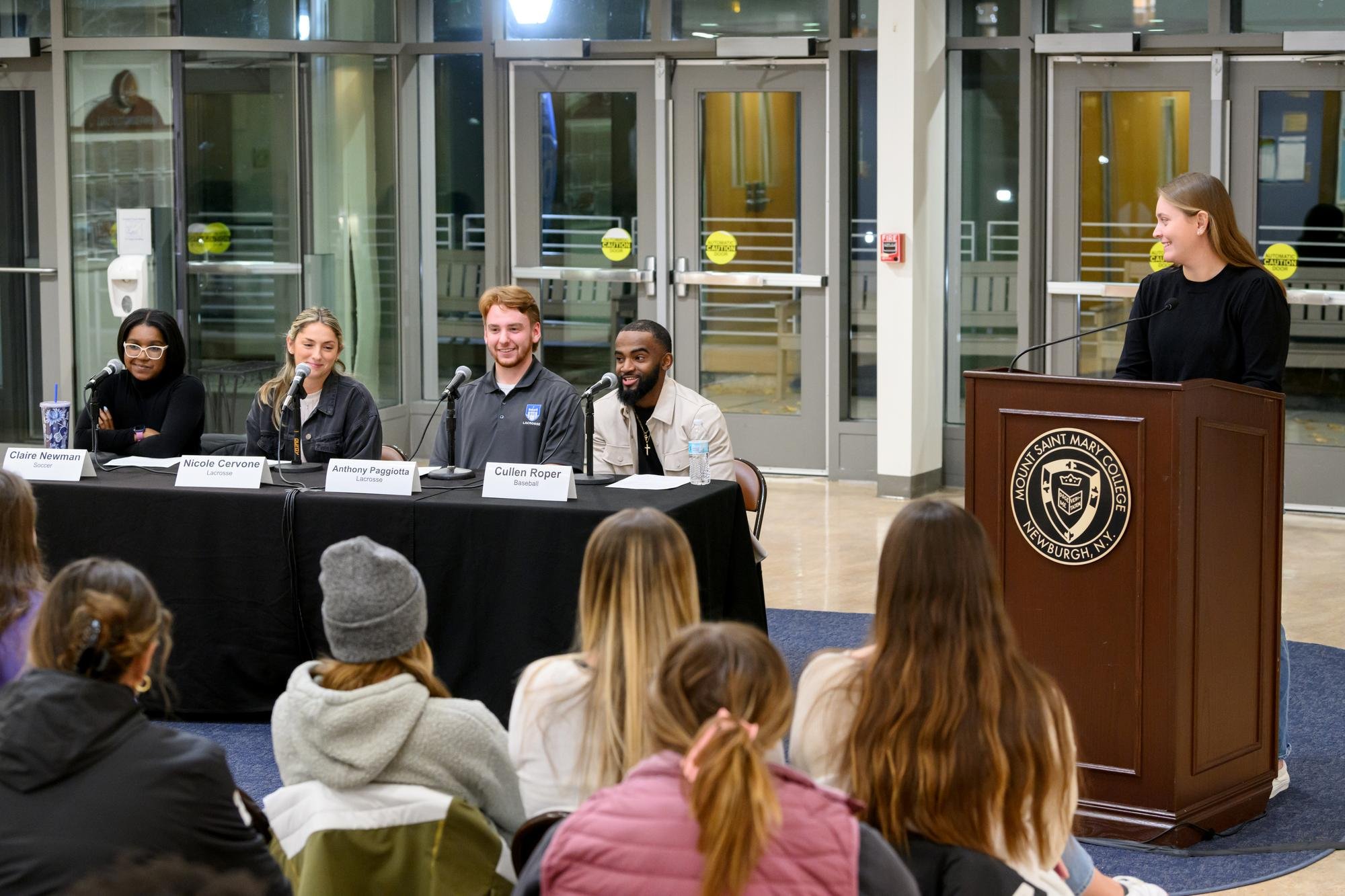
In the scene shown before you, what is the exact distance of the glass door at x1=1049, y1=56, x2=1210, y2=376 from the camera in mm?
8281

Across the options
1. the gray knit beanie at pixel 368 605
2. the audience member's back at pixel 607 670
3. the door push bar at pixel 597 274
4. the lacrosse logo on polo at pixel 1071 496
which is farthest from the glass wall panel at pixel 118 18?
the audience member's back at pixel 607 670

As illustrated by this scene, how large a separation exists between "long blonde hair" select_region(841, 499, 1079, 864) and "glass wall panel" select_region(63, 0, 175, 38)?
711 centimetres

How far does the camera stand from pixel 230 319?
28.5 feet

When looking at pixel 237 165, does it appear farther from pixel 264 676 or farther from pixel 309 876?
pixel 309 876

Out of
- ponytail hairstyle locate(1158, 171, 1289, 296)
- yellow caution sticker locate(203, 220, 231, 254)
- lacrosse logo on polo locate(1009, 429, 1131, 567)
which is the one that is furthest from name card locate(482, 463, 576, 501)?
yellow caution sticker locate(203, 220, 231, 254)

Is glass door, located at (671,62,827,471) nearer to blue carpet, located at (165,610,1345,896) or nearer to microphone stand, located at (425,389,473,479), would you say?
blue carpet, located at (165,610,1345,896)

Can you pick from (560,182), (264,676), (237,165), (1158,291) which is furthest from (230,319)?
(1158,291)

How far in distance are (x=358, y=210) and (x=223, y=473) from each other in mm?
4864

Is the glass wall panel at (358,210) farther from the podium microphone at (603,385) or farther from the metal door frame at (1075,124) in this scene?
the podium microphone at (603,385)

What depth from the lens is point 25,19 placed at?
8.91 meters

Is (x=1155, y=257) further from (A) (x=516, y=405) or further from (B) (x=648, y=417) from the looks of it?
(A) (x=516, y=405)

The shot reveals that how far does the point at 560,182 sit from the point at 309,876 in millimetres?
7381

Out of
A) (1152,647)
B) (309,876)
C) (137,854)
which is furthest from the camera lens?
(1152,647)

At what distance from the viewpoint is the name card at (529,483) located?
441 cm
